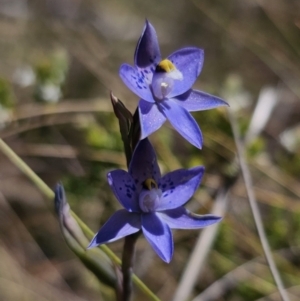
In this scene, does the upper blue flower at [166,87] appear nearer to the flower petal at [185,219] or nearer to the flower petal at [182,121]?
the flower petal at [182,121]

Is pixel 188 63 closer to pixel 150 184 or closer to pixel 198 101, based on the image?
pixel 198 101

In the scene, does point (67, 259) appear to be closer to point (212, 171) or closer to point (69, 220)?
point (212, 171)

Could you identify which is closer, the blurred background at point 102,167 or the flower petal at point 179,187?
the flower petal at point 179,187

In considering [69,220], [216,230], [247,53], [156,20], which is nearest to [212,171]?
[216,230]

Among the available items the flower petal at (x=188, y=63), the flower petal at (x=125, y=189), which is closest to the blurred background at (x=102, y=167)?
the flower petal at (x=188, y=63)

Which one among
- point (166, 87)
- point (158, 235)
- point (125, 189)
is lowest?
point (158, 235)

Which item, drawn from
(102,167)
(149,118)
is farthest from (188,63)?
(102,167)

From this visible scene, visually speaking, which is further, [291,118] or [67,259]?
[291,118]
